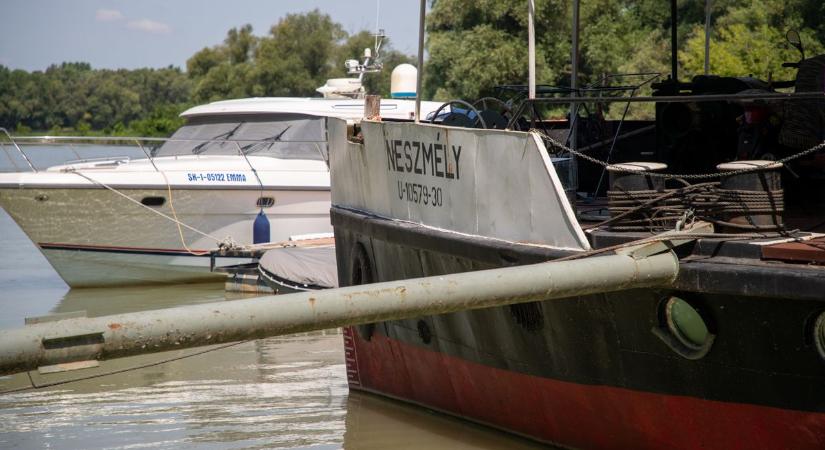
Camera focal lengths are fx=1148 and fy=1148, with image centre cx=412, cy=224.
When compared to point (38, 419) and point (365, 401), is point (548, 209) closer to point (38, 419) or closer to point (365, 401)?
point (365, 401)

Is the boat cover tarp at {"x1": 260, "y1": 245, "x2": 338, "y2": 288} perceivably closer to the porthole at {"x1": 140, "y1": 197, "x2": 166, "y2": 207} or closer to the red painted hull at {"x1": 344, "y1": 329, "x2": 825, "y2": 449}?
the porthole at {"x1": 140, "y1": 197, "x2": 166, "y2": 207}

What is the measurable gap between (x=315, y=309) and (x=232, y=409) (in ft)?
13.7

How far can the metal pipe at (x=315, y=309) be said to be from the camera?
162 inches

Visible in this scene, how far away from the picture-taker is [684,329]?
5.34 meters

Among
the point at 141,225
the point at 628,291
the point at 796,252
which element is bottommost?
the point at 141,225

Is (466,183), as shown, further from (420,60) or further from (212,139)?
(212,139)

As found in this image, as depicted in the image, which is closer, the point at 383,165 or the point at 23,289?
the point at 383,165

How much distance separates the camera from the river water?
7.53 m

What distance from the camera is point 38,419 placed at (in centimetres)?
830

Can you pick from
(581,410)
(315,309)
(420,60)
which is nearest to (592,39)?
(420,60)

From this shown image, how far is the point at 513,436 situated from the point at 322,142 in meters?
9.96

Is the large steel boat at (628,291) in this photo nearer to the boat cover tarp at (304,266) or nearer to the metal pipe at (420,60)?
the metal pipe at (420,60)

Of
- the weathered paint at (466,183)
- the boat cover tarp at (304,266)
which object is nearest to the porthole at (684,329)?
the weathered paint at (466,183)

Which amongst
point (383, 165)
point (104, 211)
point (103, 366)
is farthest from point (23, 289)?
point (383, 165)
